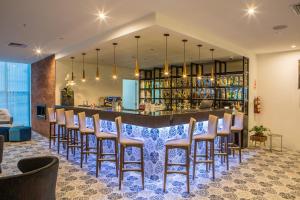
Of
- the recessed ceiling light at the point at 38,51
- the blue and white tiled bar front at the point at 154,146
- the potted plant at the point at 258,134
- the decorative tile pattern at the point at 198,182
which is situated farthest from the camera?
the recessed ceiling light at the point at 38,51

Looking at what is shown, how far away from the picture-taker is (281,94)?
6293 mm

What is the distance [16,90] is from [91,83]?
4.05 meters

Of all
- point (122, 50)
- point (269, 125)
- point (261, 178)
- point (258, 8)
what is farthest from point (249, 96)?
point (122, 50)

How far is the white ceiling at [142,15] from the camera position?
320 cm

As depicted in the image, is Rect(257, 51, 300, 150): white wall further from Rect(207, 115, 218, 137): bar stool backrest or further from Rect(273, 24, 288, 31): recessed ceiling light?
Rect(207, 115, 218, 137): bar stool backrest

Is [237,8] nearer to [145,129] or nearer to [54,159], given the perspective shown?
[145,129]

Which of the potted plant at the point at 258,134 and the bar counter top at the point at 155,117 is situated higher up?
the bar counter top at the point at 155,117

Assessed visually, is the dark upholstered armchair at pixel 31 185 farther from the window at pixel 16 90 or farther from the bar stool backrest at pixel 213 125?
the window at pixel 16 90

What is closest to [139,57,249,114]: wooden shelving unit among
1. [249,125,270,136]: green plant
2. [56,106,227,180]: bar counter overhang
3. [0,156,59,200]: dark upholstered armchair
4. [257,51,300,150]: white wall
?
[249,125,270,136]: green plant

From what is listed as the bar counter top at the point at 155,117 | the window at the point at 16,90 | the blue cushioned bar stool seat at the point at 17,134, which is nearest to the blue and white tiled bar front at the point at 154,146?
the bar counter top at the point at 155,117

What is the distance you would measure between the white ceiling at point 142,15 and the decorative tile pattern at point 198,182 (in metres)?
2.11

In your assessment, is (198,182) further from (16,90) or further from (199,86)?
(16,90)

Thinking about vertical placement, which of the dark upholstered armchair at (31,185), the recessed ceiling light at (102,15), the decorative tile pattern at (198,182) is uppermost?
the recessed ceiling light at (102,15)

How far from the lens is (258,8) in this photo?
10.9ft
